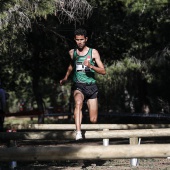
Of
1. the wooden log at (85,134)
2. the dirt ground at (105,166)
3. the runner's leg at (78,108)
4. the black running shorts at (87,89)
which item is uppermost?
the black running shorts at (87,89)

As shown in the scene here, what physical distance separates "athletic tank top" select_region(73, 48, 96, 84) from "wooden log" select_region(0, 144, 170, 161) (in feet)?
11.3

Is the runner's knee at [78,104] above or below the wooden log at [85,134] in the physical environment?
above

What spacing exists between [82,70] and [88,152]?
11.5 ft

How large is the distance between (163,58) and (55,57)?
4.83 m

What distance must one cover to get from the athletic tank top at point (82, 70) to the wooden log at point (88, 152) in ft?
11.3

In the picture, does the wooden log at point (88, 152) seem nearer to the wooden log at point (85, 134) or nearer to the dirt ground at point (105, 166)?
the wooden log at point (85, 134)

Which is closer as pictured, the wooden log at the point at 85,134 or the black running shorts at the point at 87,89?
the wooden log at the point at 85,134

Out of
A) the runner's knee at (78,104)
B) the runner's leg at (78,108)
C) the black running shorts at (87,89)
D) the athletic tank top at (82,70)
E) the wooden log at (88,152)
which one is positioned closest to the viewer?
the wooden log at (88,152)

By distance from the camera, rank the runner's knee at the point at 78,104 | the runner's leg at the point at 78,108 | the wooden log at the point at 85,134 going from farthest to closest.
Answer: the wooden log at the point at 85,134
the runner's knee at the point at 78,104
the runner's leg at the point at 78,108

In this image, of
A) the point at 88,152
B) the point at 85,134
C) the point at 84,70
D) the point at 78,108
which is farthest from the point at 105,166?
the point at 88,152

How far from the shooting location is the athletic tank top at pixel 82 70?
27.7 ft

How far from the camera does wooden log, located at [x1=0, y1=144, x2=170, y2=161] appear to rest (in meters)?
5.04

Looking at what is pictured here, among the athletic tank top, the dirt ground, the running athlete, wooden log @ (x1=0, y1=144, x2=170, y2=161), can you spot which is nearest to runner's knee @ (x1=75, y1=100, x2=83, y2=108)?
the running athlete

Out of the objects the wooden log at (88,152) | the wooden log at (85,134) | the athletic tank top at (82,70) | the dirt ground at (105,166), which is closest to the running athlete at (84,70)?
the athletic tank top at (82,70)
